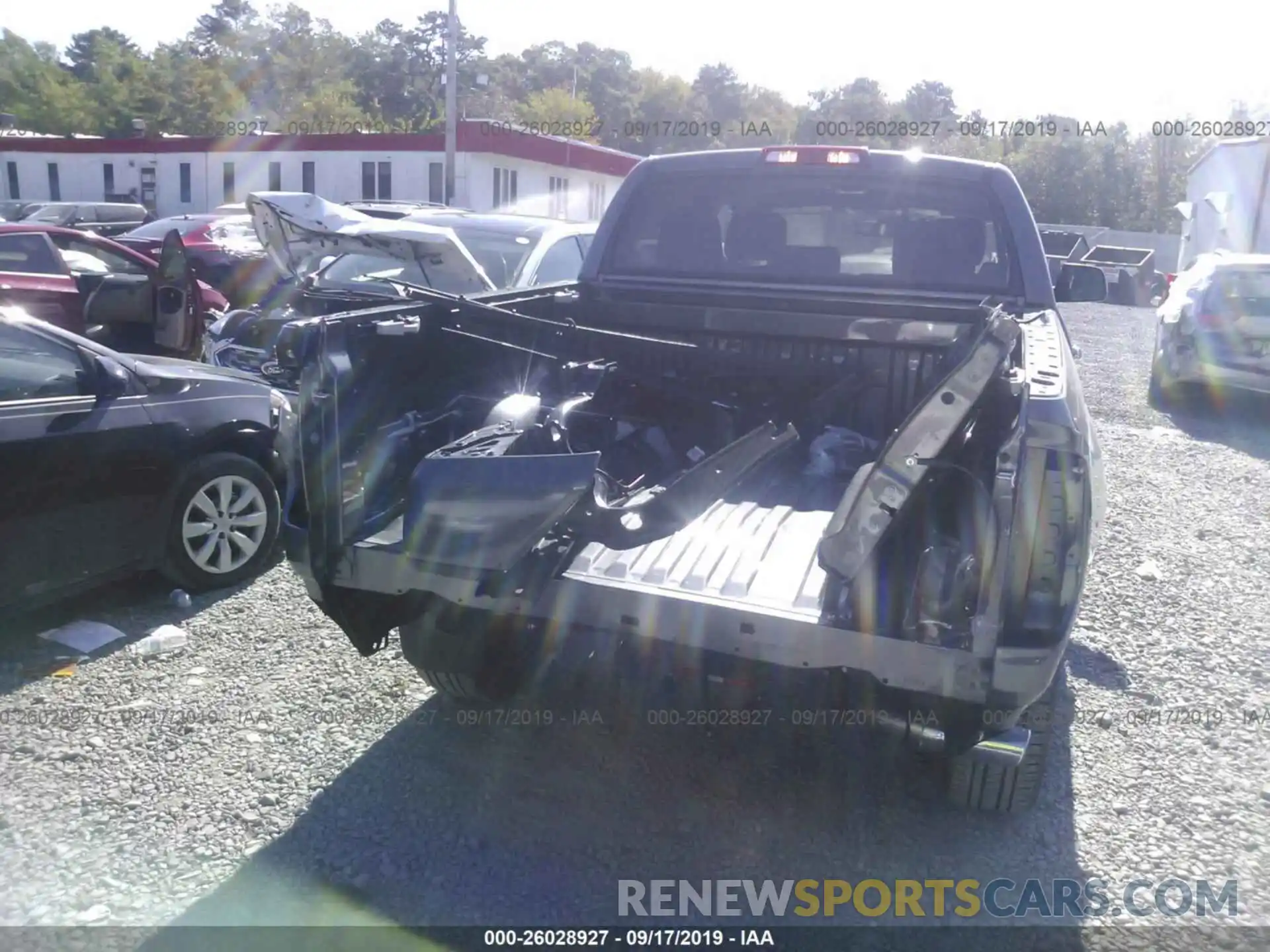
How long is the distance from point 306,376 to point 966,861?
2580mm

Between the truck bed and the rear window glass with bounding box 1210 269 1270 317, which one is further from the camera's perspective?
the rear window glass with bounding box 1210 269 1270 317

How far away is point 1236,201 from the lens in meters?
24.1

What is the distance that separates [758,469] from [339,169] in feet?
106

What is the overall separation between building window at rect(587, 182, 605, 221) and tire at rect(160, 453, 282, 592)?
101 feet

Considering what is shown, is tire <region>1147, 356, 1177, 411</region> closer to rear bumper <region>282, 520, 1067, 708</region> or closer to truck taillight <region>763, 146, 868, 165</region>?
truck taillight <region>763, 146, 868, 165</region>

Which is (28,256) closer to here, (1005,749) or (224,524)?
(224,524)

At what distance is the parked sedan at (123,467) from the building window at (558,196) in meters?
29.3

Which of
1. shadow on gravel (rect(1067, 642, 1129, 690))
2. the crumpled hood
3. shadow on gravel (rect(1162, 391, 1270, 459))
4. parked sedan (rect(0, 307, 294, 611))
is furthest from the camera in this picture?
shadow on gravel (rect(1162, 391, 1270, 459))

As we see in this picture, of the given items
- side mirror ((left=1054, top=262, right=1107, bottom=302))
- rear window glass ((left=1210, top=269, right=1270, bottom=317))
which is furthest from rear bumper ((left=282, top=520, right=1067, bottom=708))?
rear window glass ((left=1210, top=269, right=1270, bottom=317))

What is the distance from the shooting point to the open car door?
930 cm

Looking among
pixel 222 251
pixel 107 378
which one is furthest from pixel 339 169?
pixel 107 378

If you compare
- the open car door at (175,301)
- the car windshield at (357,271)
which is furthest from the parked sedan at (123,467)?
the open car door at (175,301)

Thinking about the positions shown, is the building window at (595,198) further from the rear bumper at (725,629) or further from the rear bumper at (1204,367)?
the rear bumper at (725,629)

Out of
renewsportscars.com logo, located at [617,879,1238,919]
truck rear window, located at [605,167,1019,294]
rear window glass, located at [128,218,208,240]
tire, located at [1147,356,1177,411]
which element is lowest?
renewsportscars.com logo, located at [617,879,1238,919]
